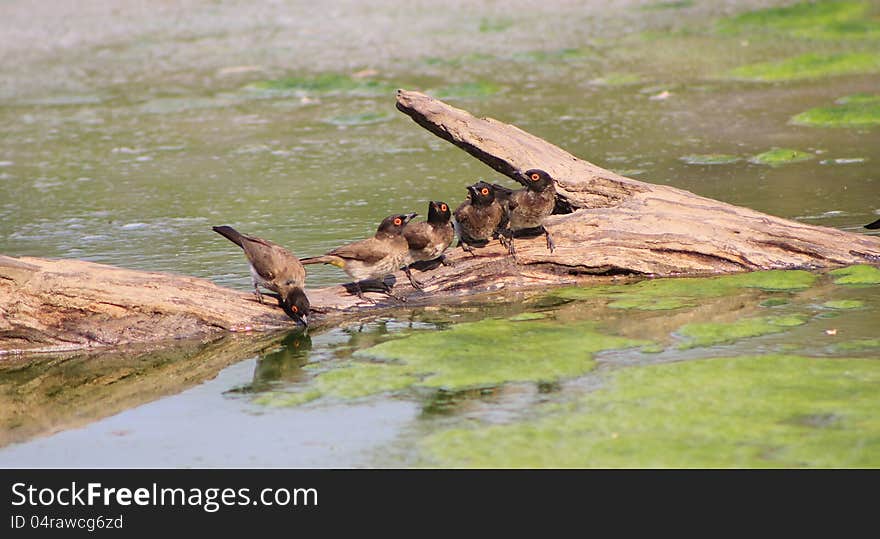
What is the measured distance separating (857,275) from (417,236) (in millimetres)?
3142

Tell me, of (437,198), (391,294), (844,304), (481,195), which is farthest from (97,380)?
(437,198)

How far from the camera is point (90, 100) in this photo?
19.3 meters

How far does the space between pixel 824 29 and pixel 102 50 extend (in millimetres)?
12787

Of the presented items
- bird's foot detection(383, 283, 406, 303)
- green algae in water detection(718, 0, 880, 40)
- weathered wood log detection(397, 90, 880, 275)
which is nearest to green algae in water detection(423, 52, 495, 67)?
green algae in water detection(718, 0, 880, 40)

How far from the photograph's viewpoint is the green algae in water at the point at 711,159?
543 inches

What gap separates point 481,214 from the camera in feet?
29.8

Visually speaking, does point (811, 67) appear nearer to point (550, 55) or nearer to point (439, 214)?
point (550, 55)

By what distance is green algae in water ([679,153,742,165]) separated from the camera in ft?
45.3

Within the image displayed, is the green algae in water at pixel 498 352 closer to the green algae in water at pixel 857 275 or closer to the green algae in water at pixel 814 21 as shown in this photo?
the green algae in water at pixel 857 275

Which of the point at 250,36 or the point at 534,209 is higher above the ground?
the point at 250,36
